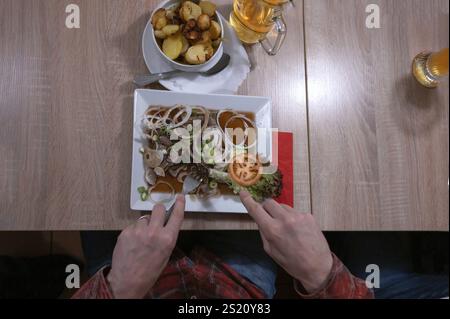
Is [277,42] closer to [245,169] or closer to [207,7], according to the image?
[207,7]

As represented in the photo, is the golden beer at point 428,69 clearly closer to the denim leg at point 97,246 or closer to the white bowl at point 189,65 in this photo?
the white bowl at point 189,65

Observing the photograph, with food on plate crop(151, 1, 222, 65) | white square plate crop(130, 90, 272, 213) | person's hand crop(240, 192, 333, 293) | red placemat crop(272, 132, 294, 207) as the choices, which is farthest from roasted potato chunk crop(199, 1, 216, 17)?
person's hand crop(240, 192, 333, 293)

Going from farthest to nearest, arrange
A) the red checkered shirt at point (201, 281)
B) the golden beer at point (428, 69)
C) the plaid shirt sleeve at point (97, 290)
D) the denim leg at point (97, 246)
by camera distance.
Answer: the denim leg at point (97, 246)
the red checkered shirt at point (201, 281)
the golden beer at point (428, 69)
the plaid shirt sleeve at point (97, 290)

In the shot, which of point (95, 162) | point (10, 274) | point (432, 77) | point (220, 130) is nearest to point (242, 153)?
point (220, 130)

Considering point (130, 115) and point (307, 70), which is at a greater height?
point (307, 70)

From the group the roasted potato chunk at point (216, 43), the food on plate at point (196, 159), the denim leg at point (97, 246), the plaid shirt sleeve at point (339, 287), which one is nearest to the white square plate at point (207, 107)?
the food on plate at point (196, 159)

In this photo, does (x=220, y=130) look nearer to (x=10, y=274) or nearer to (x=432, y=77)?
(x=432, y=77)

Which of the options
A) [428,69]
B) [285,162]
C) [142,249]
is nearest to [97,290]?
[142,249]
